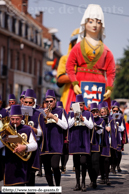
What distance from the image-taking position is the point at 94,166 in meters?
9.77

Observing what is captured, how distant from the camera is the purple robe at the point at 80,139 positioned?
9453 mm

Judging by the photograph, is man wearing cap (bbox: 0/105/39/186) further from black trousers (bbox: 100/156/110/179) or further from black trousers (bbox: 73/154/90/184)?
black trousers (bbox: 100/156/110/179)

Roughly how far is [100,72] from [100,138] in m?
4.49

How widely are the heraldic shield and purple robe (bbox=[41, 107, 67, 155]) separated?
5708 mm

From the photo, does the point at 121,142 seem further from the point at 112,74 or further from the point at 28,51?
the point at 28,51

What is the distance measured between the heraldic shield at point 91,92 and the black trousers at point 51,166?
5929 mm

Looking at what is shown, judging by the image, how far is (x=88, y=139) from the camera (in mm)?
9516

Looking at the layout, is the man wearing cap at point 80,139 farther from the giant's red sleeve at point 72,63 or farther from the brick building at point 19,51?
the brick building at point 19,51

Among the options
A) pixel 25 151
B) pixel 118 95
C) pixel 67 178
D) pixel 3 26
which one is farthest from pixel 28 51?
pixel 25 151

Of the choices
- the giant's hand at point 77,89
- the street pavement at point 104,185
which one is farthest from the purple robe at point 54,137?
the giant's hand at point 77,89

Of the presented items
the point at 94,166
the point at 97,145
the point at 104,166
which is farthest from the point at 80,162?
the point at 104,166

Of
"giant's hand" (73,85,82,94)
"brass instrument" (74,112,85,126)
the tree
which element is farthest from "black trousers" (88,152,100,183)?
the tree

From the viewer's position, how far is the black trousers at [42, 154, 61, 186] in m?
8.20

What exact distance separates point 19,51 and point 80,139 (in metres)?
42.8
